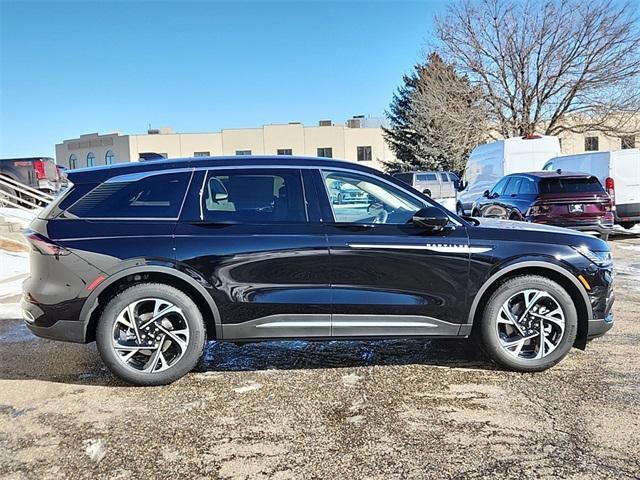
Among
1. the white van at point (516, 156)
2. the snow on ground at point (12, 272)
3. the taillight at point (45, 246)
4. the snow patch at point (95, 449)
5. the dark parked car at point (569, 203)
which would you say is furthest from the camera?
the white van at point (516, 156)

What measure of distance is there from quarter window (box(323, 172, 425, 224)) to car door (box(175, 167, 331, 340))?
267 mm

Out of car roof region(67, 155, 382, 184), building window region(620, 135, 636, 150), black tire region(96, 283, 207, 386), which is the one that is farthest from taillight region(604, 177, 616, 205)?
building window region(620, 135, 636, 150)

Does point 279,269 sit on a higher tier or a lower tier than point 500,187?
lower

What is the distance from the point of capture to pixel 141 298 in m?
4.02

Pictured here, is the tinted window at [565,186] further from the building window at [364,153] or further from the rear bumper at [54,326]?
the building window at [364,153]

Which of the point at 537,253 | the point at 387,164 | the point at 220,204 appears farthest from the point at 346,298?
the point at 387,164

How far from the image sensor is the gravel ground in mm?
2945

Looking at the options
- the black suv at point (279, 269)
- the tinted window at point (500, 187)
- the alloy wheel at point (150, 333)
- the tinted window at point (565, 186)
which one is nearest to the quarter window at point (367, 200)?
the black suv at point (279, 269)

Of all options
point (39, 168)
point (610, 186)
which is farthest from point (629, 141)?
point (39, 168)

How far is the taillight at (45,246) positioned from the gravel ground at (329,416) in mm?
1067

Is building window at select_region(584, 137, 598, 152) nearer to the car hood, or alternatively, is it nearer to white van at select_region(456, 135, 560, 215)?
white van at select_region(456, 135, 560, 215)

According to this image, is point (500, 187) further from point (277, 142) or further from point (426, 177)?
point (277, 142)

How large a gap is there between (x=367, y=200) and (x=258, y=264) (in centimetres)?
104

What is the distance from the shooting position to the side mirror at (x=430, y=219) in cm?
414
